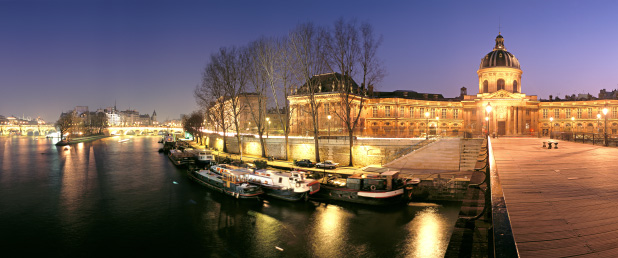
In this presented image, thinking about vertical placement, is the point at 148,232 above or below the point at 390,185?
below

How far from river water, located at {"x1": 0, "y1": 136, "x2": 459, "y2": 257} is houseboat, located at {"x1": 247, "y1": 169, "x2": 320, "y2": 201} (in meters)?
0.75

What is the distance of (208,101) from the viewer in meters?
61.2

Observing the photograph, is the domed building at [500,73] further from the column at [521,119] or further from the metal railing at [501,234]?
the metal railing at [501,234]

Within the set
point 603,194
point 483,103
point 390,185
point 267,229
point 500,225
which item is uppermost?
point 483,103

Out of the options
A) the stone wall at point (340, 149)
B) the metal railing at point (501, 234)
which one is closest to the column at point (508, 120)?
the stone wall at point (340, 149)

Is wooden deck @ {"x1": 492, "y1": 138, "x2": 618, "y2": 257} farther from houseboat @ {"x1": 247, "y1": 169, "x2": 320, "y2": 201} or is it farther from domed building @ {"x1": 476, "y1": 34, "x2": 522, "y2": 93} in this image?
domed building @ {"x1": 476, "y1": 34, "x2": 522, "y2": 93}

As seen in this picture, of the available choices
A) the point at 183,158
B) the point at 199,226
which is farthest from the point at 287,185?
the point at 183,158

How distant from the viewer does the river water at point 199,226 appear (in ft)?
62.7

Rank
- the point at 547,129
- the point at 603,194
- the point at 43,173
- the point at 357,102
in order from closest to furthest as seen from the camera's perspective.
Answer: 1. the point at 603,194
2. the point at 43,173
3. the point at 357,102
4. the point at 547,129

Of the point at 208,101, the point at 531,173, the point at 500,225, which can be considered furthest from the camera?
the point at 208,101

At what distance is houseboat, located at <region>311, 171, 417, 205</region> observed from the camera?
26.6 metres

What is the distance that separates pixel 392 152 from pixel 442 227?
17824 mm

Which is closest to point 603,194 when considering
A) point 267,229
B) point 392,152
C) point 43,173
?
point 267,229

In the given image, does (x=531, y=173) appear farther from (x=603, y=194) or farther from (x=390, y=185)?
(x=390, y=185)
